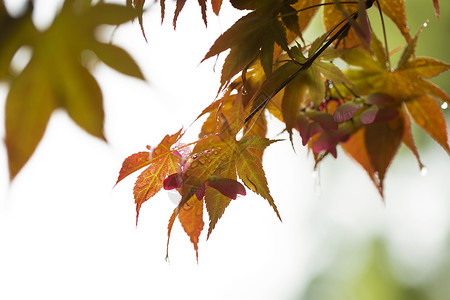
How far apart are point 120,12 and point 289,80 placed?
15cm

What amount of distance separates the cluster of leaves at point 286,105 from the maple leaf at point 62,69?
7 centimetres

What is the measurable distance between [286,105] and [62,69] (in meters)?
0.18

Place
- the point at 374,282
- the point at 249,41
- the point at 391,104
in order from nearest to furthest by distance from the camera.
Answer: the point at 249,41 < the point at 391,104 < the point at 374,282

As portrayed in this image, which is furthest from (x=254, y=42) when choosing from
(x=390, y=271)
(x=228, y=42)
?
(x=390, y=271)

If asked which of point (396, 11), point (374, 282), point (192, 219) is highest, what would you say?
point (396, 11)

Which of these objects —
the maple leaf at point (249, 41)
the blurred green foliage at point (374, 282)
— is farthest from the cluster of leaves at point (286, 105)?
the blurred green foliage at point (374, 282)

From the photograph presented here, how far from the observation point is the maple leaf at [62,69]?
1.17 ft

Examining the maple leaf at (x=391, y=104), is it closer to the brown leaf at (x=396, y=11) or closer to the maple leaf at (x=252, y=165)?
the brown leaf at (x=396, y=11)

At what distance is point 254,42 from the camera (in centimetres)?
30

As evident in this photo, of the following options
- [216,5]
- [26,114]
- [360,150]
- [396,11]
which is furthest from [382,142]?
[26,114]

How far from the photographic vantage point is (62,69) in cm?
38

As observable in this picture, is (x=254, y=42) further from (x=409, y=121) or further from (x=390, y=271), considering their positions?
(x=390, y=271)

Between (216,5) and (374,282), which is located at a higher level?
(216,5)

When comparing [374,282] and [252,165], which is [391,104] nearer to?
[252,165]
